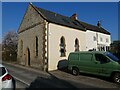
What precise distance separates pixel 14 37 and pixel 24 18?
29099 millimetres

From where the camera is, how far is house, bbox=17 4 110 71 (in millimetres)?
17281

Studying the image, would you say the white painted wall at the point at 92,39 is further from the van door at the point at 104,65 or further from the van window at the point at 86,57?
the van door at the point at 104,65

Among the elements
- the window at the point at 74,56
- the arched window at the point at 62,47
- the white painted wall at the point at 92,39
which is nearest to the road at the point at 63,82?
the window at the point at 74,56

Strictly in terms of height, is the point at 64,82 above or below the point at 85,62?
below

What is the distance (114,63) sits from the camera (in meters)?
10.4

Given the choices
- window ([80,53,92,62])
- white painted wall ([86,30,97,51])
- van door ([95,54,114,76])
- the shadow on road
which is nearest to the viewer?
the shadow on road

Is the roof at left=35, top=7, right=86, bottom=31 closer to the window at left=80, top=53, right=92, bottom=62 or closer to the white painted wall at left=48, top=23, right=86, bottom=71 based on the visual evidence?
the white painted wall at left=48, top=23, right=86, bottom=71

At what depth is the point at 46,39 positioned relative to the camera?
17219mm

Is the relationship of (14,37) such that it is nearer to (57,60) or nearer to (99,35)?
(99,35)

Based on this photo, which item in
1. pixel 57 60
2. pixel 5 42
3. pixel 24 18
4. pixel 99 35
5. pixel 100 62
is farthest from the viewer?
pixel 5 42

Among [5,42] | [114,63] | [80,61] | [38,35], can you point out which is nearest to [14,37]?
[5,42]

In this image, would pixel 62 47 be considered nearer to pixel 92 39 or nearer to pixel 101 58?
pixel 101 58

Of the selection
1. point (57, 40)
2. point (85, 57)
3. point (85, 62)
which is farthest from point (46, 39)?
point (85, 62)

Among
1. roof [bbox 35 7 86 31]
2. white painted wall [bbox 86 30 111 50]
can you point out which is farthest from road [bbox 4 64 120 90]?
white painted wall [bbox 86 30 111 50]
